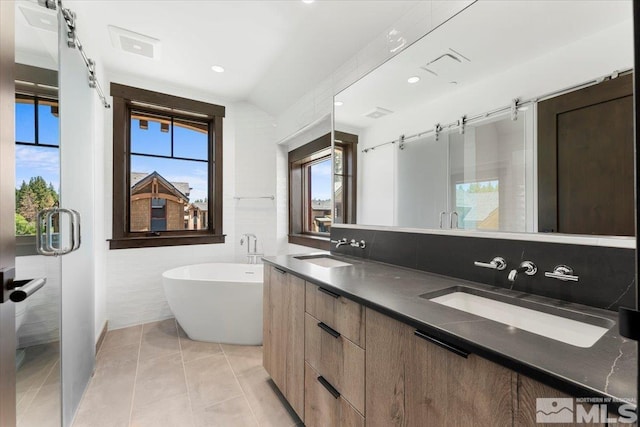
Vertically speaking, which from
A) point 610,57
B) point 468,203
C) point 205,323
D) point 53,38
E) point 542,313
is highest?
point 53,38

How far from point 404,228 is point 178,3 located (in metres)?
2.07

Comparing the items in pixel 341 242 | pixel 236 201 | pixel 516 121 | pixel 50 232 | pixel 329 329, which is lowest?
pixel 329 329

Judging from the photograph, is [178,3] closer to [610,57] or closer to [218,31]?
[218,31]

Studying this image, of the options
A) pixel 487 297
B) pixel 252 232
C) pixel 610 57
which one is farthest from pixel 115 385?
pixel 610 57

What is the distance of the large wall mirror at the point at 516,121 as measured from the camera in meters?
1.01

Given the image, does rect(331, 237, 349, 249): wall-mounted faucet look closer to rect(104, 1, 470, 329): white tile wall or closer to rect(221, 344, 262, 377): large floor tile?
rect(104, 1, 470, 329): white tile wall

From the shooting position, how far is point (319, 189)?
324cm

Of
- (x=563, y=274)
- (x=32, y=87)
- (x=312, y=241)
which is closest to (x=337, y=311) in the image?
(x=563, y=274)

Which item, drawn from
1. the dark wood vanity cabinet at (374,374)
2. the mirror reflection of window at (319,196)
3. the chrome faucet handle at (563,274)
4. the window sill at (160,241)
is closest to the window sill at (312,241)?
the mirror reflection of window at (319,196)

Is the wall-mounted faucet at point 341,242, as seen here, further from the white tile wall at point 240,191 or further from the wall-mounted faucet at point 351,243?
the white tile wall at point 240,191

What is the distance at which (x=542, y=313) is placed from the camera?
983 mm

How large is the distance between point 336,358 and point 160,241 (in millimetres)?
2554

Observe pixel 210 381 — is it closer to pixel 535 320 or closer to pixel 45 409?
pixel 45 409

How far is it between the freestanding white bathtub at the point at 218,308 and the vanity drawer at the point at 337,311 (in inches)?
43.3
